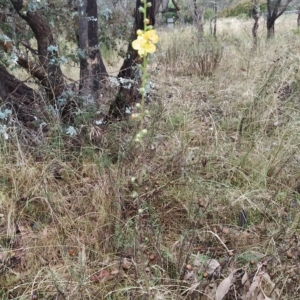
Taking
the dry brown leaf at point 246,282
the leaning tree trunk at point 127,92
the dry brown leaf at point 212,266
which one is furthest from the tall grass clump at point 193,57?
the dry brown leaf at point 246,282

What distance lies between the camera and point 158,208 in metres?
1.98

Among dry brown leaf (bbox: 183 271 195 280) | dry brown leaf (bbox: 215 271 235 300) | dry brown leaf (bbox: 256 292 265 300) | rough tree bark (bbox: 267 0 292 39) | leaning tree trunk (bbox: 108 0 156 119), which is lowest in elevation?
dry brown leaf (bbox: 256 292 265 300)

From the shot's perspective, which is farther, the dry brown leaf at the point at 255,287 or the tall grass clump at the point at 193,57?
the tall grass clump at the point at 193,57

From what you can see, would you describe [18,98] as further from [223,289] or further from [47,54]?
[223,289]

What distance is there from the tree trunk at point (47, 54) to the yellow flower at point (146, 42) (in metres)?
1.62

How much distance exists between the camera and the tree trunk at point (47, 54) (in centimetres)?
264

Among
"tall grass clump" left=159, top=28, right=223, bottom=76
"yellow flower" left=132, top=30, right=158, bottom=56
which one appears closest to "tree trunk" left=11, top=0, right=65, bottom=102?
"yellow flower" left=132, top=30, right=158, bottom=56

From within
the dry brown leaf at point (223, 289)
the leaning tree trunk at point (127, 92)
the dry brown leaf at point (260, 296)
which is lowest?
the dry brown leaf at point (260, 296)

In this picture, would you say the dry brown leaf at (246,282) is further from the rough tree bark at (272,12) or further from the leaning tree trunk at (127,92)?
the rough tree bark at (272,12)

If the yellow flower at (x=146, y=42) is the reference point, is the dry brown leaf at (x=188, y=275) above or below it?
below

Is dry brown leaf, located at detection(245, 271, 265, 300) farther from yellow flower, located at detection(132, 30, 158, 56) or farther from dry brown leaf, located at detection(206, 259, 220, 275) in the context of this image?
yellow flower, located at detection(132, 30, 158, 56)

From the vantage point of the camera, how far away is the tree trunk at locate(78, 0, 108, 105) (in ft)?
9.18

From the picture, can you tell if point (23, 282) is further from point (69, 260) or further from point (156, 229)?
point (156, 229)

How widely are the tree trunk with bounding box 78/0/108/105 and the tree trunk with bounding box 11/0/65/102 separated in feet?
0.62
